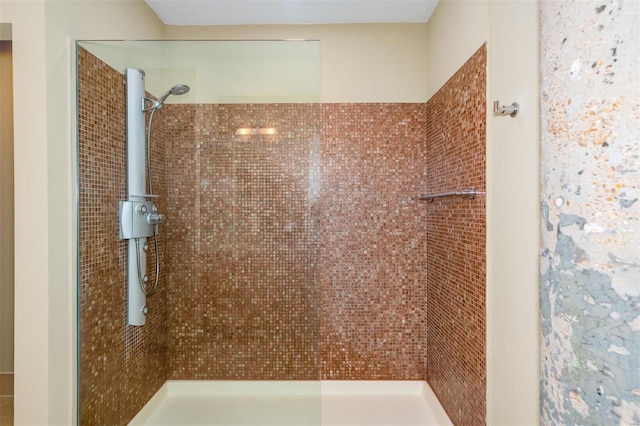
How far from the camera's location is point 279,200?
68.4 inches

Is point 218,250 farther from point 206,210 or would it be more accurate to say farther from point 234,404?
point 234,404

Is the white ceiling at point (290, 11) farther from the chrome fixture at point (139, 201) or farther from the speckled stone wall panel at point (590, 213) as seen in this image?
the speckled stone wall panel at point (590, 213)

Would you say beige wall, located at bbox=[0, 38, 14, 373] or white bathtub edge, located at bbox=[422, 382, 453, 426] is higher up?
beige wall, located at bbox=[0, 38, 14, 373]

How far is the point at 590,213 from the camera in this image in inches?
40.5

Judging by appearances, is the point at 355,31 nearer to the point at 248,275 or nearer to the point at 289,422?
the point at 248,275

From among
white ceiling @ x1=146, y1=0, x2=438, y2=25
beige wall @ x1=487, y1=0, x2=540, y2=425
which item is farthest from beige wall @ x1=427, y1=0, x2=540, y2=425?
white ceiling @ x1=146, y1=0, x2=438, y2=25

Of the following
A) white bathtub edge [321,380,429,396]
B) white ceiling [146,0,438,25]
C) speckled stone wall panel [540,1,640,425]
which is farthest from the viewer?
white bathtub edge [321,380,429,396]

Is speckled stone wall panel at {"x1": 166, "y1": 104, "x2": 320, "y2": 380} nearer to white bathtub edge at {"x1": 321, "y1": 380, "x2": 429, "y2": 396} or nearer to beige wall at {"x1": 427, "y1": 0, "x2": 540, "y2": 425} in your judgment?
beige wall at {"x1": 427, "y1": 0, "x2": 540, "y2": 425}

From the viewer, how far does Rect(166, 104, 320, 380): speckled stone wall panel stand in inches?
66.5

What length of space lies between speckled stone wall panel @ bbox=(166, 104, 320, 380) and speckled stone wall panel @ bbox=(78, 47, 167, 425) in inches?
4.4

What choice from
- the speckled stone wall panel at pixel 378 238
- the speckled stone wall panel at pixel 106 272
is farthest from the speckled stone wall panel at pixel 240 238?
the speckled stone wall panel at pixel 378 238

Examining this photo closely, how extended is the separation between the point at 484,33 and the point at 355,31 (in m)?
1.19

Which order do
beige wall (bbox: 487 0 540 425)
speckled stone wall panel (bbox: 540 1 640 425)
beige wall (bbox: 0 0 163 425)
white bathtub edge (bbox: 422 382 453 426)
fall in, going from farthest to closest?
white bathtub edge (bbox: 422 382 453 426)
beige wall (bbox: 0 0 163 425)
beige wall (bbox: 487 0 540 425)
speckled stone wall panel (bbox: 540 1 640 425)

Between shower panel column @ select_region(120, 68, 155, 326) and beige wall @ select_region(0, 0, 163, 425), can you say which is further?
shower panel column @ select_region(120, 68, 155, 326)
